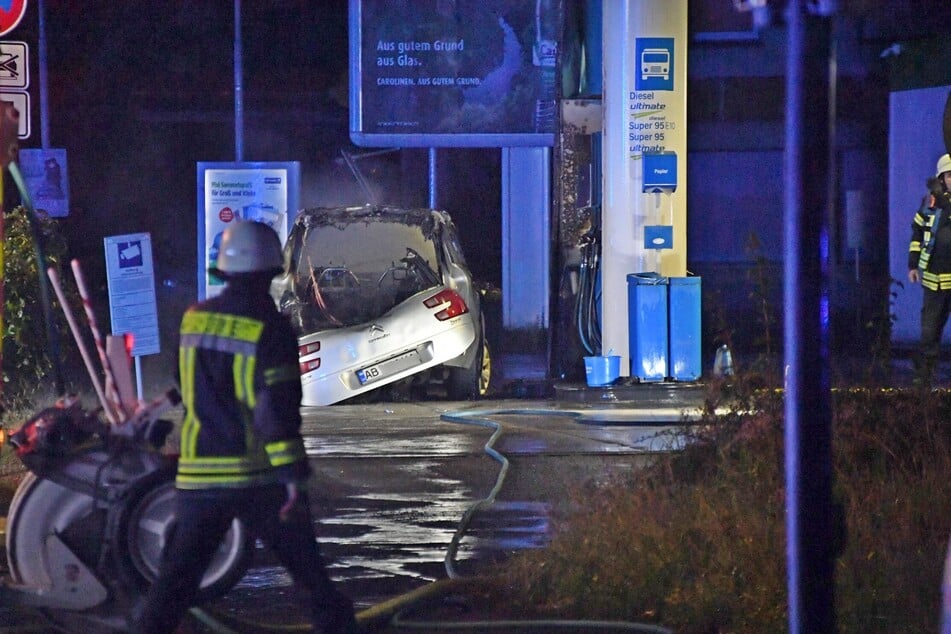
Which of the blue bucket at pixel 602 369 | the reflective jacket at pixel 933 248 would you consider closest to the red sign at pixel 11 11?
the blue bucket at pixel 602 369

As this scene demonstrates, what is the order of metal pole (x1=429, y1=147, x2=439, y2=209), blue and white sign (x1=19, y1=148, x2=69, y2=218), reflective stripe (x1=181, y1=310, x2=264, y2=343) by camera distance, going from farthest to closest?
metal pole (x1=429, y1=147, x2=439, y2=209), blue and white sign (x1=19, y1=148, x2=69, y2=218), reflective stripe (x1=181, y1=310, x2=264, y2=343)

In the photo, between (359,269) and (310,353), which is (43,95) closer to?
(359,269)

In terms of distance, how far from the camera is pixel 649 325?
14.6 m

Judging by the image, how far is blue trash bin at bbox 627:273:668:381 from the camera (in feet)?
47.8

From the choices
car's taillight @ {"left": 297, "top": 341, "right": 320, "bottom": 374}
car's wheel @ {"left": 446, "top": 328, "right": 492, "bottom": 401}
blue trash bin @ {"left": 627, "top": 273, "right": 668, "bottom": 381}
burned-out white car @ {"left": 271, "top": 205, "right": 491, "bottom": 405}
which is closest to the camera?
car's taillight @ {"left": 297, "top": 341, "right": 320, "bottom": 374}

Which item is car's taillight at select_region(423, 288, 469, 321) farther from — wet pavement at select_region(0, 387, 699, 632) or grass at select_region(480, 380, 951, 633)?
grass at select_region(480, 380, 951, 633)

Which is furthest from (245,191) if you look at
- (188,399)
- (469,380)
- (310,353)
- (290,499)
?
(290,499)

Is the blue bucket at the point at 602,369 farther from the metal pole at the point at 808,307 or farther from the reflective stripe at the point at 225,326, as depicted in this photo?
the metal pole at the point at 808,307

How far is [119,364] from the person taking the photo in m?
6.43

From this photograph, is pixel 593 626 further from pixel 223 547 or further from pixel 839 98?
pixel 839 98

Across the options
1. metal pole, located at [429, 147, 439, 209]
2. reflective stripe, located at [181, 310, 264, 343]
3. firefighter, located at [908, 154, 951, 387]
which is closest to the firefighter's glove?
reflective stripe, located at [181, 310, 264, 343]

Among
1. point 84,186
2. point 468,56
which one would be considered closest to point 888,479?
point 468,56

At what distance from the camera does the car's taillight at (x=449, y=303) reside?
14.4m

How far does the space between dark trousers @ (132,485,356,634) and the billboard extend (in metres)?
13.1
